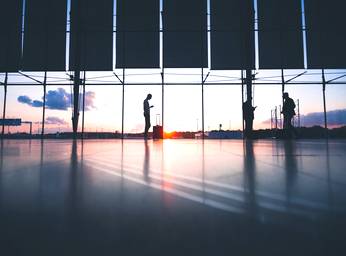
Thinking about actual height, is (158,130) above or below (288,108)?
below

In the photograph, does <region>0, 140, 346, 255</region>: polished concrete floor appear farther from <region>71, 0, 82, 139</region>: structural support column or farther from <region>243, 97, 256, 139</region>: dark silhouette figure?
<region>71, 0, 82, 139</region>: structural support column

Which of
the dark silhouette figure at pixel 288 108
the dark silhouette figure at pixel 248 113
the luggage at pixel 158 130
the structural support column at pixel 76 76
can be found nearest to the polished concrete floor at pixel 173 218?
the dark silhouette figure at pixel 288 108

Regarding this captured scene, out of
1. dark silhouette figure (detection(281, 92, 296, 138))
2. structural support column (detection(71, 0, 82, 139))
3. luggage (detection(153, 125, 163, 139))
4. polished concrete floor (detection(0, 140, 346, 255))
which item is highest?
structural support column (detection(71, 0, 82, 139))

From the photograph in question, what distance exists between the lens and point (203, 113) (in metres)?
8.17

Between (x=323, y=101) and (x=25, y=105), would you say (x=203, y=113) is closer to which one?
(x=323, y=101)

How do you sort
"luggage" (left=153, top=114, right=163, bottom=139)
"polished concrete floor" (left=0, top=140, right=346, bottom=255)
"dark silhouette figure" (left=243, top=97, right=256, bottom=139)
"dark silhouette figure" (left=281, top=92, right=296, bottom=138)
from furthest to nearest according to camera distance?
"luggage" (left=153, top=114, right=163, bottom=139) < "dark silhouette figure" (left=243, top=97, right=256, bottom=139) < "dark silhouette figure" (left=281, top=92, right=296, bottom=138) < "polished concrete floor" (left=0, top=140, right=346, bottom=255)

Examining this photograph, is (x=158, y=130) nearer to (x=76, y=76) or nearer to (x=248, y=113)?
(x=248, y=113)

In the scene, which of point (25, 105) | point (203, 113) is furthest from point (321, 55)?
point (25, 105)

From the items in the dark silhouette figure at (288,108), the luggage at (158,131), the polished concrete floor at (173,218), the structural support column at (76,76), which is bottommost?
the polished concrete floor at (173,218)

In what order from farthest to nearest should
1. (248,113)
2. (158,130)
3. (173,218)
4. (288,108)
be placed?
(158,130)
(248,113)
(288,108)
(173,218)

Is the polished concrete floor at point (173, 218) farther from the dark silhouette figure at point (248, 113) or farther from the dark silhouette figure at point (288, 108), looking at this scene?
the dark silhouette figure at point (248, 113)

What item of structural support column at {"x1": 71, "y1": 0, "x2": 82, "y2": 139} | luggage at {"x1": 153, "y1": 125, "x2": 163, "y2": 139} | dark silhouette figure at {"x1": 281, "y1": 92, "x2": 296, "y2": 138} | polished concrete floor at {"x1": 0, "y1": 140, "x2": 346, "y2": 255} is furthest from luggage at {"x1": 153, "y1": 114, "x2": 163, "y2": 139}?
polished concrete floor at {"x1": 0, "y1": 140, "x2": 346, "y2": 255}

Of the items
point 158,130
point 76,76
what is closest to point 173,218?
point 158,130

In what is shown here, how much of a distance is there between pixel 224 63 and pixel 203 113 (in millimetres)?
1969
